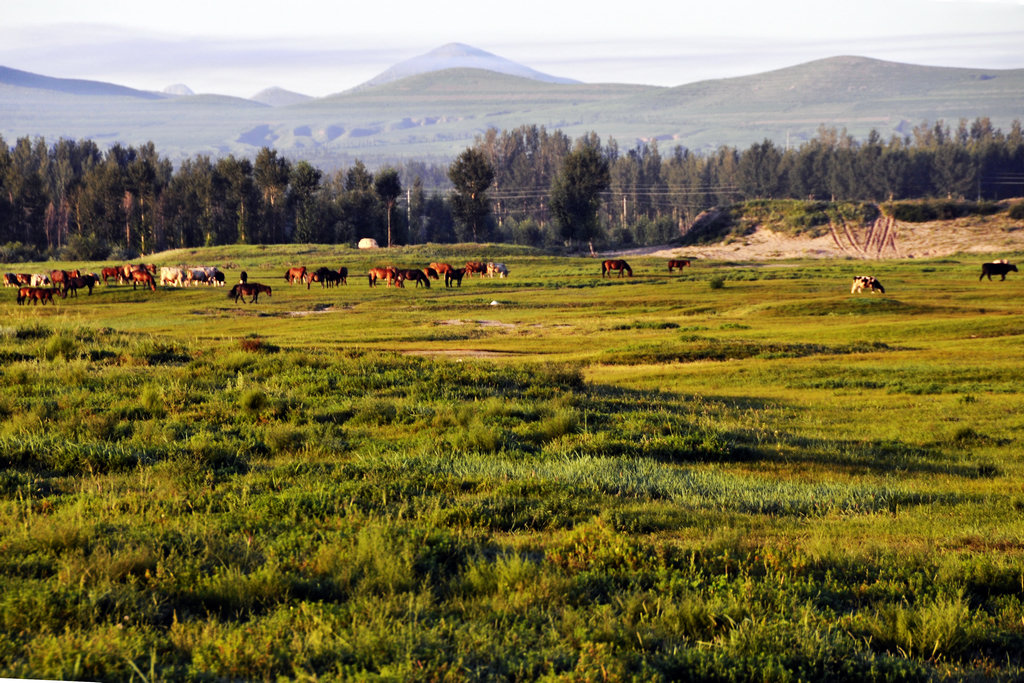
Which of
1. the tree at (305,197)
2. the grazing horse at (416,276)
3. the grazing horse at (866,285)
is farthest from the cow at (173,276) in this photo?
the tree at (305,197)

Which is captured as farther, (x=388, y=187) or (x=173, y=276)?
(x=388, y=187)

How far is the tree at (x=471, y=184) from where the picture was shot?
128 meters

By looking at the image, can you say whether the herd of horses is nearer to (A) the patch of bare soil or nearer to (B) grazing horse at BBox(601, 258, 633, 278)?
(B) grazing horse at BBox(601, 258, 633, 278)

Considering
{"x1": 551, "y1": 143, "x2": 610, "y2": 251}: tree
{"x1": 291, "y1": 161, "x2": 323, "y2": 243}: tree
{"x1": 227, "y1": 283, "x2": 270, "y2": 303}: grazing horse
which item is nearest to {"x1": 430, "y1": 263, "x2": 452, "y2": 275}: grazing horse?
{"x1": 227, "y1": 283, "x2": 270, "y2": 303}: grazing horse

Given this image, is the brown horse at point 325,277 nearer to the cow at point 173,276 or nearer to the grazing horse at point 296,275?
the grazing horse at point 296,275

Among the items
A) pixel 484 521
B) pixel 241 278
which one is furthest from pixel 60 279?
pixel 484 521

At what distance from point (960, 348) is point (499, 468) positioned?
26196 millimetres

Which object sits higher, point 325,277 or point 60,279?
point 60,279

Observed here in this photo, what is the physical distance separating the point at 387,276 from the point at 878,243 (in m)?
81.4

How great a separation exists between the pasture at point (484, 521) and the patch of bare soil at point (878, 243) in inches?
→ 3971

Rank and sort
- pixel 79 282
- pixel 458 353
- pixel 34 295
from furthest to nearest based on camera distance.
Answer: pixel 79 282 → pixel 34 295 → pixel 458 353

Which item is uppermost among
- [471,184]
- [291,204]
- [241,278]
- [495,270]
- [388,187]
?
[471,184]

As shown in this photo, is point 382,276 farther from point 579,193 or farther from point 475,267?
point 579,193

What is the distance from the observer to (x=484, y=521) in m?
8.88
